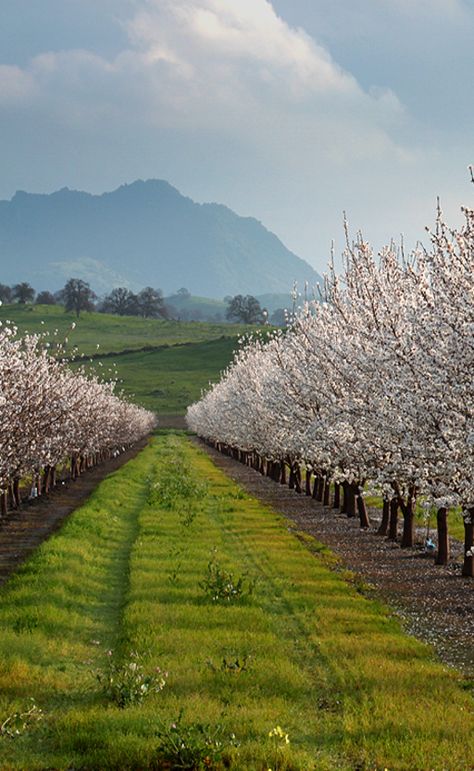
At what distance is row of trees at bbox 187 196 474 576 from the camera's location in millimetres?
17453

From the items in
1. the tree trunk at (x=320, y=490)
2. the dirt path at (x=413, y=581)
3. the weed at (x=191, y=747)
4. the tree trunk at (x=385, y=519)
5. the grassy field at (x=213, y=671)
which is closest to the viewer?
the weed at (x=191, y=747)

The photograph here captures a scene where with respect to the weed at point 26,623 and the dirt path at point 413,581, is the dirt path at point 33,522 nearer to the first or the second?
the weed at point 26,623

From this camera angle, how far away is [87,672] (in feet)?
44.4

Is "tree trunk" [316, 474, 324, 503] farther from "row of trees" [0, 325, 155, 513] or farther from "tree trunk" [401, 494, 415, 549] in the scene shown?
"tree trunk" [401, 494, 415, 549]

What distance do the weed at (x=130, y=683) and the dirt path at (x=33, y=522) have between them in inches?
441

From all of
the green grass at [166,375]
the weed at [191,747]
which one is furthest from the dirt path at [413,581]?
the green grass at [166,375]

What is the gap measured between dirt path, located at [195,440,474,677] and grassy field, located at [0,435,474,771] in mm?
829

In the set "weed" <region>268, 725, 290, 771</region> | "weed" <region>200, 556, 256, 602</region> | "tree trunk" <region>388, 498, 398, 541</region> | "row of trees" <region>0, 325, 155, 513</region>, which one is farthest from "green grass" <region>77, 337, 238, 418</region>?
"weed" <region>268, 725, 290, 771</region>

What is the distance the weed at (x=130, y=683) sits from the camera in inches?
457

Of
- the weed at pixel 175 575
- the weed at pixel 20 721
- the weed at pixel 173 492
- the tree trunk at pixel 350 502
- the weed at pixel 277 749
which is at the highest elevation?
the weed at pixel 277 749

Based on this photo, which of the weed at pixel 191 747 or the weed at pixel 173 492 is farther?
the weed at pixel 173 492

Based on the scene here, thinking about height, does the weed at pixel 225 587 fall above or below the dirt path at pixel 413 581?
above

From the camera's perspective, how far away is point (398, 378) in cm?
2039

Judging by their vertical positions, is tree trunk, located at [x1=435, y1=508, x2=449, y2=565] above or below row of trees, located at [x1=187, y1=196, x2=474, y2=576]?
below
